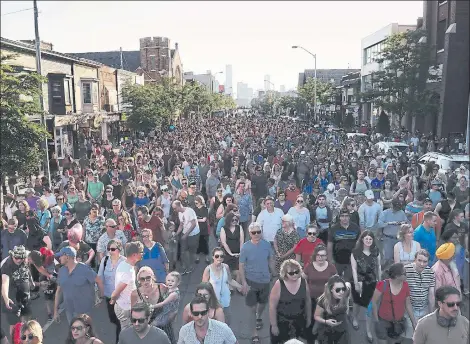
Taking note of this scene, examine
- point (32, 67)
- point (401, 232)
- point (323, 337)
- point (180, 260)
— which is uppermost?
point (32, 67)

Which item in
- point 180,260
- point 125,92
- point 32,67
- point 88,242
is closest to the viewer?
point 88,242

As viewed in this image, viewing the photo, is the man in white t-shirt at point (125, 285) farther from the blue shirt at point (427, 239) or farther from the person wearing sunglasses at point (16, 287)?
the blue shirt at point (427, 239)

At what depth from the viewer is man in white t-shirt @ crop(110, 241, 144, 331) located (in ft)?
18.0

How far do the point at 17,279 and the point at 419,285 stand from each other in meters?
4.88

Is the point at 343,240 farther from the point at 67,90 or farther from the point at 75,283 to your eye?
the point at 67,90

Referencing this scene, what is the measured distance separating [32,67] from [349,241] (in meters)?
20.4

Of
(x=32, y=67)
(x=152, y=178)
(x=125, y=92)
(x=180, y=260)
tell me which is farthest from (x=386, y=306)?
(x=125, y=92)

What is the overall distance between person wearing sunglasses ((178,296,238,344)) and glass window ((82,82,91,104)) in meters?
27.9

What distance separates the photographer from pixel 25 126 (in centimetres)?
1142

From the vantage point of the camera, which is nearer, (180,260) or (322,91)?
(180,260)

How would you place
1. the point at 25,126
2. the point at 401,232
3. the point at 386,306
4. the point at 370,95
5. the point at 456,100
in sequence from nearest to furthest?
the point at 386,306 → the point at 401,232 → the point at 25,126 → the point at 456,100 → the point at 370,95

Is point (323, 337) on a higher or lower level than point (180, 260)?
higher

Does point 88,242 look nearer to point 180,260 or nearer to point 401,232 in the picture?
point 180,260

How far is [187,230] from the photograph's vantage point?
8.39 meters
